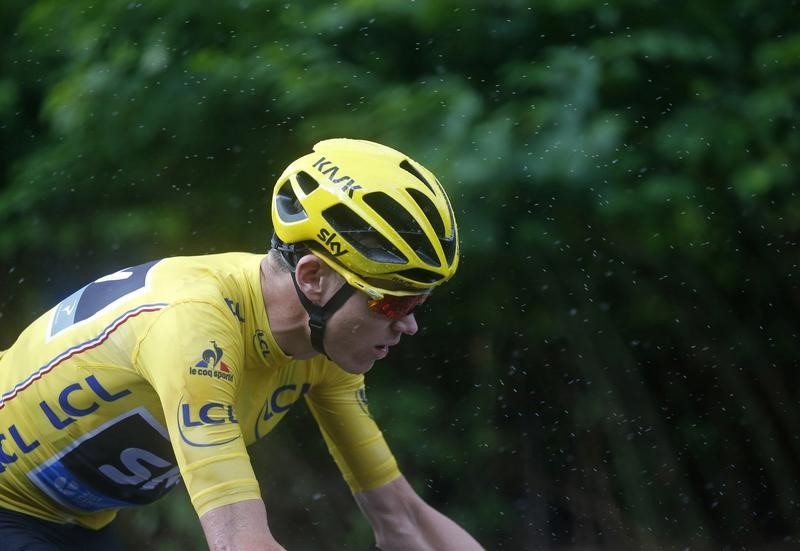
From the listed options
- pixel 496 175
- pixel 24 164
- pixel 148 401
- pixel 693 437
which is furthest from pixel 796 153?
pixel 24 164

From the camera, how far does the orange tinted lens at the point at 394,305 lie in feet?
8.58

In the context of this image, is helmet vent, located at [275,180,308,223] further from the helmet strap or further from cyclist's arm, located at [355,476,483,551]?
cyclist's arm, located at [355,476,483,551]

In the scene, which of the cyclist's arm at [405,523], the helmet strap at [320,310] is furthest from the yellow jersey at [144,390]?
the cyclist's arm at [405,523]

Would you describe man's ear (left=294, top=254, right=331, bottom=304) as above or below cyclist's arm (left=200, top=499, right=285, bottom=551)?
above

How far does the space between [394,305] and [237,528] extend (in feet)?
2.11

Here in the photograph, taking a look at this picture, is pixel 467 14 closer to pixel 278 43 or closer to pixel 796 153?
pixel 278 43

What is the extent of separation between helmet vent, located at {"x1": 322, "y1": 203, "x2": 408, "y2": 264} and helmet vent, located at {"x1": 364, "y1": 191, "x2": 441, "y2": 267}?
0.04 meters

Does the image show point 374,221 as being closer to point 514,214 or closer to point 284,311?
point 284,311

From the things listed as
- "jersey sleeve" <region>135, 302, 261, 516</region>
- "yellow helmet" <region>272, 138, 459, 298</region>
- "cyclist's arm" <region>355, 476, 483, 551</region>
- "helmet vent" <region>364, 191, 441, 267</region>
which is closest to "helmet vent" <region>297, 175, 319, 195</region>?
"yellow helmet" <region>272, 138, 459, 298</region>

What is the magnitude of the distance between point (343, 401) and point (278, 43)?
5.26 feet

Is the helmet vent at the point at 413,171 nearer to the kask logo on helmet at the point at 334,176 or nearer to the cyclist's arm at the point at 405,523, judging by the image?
the kask logo on helmet at the point at 334,176

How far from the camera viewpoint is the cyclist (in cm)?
248

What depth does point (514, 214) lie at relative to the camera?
4020mm

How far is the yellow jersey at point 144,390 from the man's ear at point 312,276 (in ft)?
0.40
